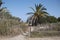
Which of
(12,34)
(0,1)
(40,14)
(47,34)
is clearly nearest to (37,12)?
(40,14)

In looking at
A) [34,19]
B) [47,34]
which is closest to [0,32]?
[47,34]

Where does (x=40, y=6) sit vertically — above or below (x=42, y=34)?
above

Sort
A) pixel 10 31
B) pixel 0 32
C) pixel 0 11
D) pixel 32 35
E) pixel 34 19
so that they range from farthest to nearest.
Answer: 1. pixel 34 19
2. pixel 0 11
3. pixel 32 35
4. pixel 10 31
5. pixel 0 32

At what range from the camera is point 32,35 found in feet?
78.4

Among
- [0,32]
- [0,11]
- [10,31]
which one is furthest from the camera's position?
[0,11]

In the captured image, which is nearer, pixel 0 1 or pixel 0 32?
pixel 0 32

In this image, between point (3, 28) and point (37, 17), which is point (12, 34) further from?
point (37, 17)

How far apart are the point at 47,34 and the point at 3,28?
7180 mm

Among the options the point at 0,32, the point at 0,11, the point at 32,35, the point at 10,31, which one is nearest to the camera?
the point at 0,32

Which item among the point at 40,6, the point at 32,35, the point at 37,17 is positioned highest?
the point at 40,6

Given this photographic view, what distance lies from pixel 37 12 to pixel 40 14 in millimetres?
1129

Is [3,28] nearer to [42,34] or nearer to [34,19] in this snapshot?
[42,34]

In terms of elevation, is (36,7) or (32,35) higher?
(36,7)

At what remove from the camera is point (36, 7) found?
52.1 meters
